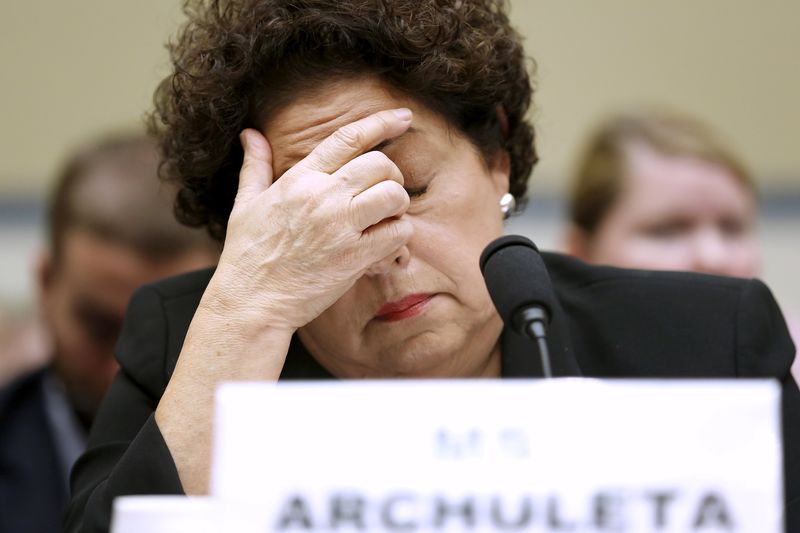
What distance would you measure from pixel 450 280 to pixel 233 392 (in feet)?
2.10

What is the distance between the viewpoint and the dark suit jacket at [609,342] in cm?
184

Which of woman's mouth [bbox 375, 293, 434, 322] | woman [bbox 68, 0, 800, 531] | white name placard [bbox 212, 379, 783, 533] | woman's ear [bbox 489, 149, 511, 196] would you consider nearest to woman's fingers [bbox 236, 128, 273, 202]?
woman [bbox 68, 0, 800, 531]

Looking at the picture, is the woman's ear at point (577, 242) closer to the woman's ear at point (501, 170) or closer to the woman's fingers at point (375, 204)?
the woman's ear at point (501, 170)

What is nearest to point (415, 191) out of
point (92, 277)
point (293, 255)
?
point (293, 255)

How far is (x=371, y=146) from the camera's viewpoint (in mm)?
1692

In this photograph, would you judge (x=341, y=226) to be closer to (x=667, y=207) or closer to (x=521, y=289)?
(x=521, y=289)

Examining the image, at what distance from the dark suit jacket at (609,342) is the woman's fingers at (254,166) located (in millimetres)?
342

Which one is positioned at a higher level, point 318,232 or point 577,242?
point 318,232

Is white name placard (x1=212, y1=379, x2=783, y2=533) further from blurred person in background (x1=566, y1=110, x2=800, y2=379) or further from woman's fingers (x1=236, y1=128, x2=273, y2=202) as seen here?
blurred person in background (x1=566, y1=110, x2=800, y2=379)

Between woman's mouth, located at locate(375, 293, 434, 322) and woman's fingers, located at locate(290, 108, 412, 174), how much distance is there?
215mm

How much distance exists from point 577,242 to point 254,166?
1.56 meters

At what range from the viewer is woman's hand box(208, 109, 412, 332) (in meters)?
1.65

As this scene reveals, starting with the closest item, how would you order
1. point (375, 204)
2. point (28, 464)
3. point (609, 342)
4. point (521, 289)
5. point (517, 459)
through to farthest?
1. point (517, 459)
2. point (521, 289)
3. point (375, 204)
4. point (609, 342)
5. point (28, 464)

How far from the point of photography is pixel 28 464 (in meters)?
2.83
